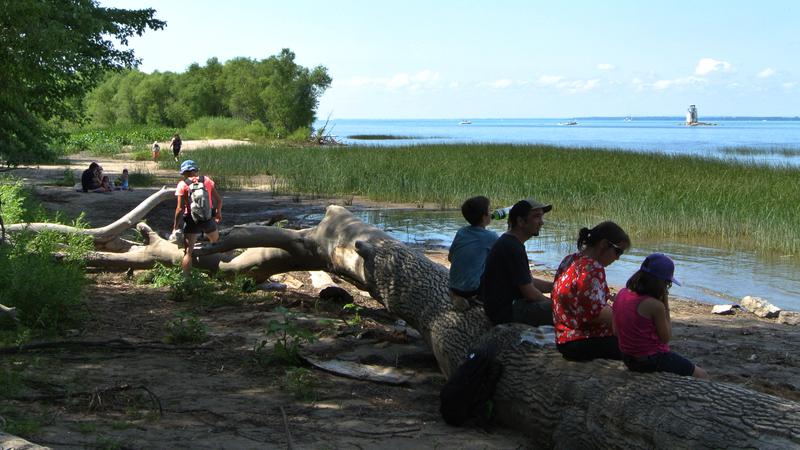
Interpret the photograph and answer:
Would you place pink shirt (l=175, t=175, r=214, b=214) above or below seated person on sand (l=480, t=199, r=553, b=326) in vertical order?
above

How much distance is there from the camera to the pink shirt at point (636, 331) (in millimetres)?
5180

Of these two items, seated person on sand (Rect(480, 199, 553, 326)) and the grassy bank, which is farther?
the grassy bank

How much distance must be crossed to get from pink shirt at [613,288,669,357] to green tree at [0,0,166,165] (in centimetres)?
738

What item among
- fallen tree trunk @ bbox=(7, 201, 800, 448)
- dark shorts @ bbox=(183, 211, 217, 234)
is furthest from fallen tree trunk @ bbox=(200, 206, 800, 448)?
dark shorts @ bbox=(183, 211, 217, 234)

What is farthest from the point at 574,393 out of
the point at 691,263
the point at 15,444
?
the point at 691,263

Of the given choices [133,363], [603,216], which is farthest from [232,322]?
[603,216]

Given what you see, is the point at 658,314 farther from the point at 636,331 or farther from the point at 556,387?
the point at 556,387

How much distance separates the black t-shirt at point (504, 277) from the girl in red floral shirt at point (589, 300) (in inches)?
29.5

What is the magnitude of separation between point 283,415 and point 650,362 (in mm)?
2252

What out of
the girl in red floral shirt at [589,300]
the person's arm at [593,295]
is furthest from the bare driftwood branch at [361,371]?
the person's arm at [593,295]

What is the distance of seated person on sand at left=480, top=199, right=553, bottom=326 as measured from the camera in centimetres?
643

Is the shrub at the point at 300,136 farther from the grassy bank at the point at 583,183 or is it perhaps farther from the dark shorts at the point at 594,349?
the dark shorts at the point at 594,349

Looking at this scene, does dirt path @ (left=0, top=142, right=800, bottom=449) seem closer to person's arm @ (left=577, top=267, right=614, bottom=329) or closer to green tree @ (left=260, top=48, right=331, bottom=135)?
person's arm @ (left=577, top=267, right=614, bottom=329)

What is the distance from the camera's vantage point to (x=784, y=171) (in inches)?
1090
